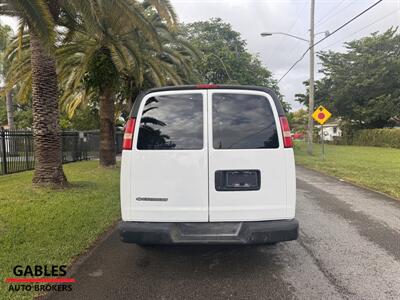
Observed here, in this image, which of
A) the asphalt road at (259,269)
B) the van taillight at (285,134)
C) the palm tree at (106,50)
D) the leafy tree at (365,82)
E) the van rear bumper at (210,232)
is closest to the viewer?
the asphalt road at (259,269)

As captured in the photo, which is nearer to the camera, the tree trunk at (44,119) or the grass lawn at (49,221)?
the grass lawn at (49,221)

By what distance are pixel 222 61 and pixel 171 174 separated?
965 inches

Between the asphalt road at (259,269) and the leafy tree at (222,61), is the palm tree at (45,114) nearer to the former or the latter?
the asphalt road at (259,269)

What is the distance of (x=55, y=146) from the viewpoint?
28.0ft

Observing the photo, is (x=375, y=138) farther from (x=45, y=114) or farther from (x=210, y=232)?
(x=210, y=232)

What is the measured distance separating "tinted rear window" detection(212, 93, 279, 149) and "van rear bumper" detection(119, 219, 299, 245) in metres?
0.87

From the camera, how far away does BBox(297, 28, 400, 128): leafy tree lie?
34688mm

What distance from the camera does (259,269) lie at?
3742 millimetres

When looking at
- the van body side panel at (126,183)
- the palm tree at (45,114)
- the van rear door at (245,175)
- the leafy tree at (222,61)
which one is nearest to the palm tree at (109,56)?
the palm tree at (45,114)

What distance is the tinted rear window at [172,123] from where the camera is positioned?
3.52 metres

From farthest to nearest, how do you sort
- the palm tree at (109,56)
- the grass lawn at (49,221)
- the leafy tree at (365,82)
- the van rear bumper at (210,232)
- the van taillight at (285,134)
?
the leafy tree at (365,82)
the palm tree at (109,56)
the grass lawn at (49,221)
the van taillight at (285,134)
the van rear bumper at (210,232)

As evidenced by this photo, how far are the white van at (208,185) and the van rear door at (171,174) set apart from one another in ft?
0.04

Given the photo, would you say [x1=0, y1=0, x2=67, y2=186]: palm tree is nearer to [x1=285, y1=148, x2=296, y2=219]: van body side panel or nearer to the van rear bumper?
the van rear bumper

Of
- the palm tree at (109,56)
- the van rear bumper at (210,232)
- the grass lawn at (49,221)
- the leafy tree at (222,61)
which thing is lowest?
the grass lawn at (49,221)
